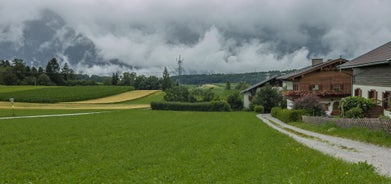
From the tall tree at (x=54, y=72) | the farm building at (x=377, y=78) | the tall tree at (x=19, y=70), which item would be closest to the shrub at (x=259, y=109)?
the farm building at (x=377, y=78)

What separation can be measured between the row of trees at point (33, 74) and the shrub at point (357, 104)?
134 metres

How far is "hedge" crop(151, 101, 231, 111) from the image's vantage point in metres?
86.0

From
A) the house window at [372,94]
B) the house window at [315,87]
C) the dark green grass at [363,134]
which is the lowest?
the dark green grass at [363,134]

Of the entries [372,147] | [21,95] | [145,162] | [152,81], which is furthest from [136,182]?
[152,81]

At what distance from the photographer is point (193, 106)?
8638 centimetres

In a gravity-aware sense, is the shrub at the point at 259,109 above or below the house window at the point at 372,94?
below

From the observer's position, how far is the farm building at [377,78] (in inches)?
1104

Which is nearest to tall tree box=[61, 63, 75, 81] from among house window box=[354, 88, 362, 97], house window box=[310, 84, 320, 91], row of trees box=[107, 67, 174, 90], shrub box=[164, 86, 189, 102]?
row of trees box=[107, 67, 174, 90]

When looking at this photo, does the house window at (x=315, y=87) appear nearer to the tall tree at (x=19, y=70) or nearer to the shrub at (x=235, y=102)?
the shrub at (x=235, y=102)

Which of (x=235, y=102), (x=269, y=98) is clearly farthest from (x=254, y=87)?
(x=269, y=98)

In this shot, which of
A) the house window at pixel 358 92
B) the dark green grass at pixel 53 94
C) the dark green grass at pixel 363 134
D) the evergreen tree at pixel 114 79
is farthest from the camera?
the evergreen tree at pixel 114 79

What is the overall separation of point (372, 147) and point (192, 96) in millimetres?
81033

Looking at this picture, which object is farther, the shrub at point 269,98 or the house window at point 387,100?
the shrub at point 269,98

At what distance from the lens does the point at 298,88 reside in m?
62.4
